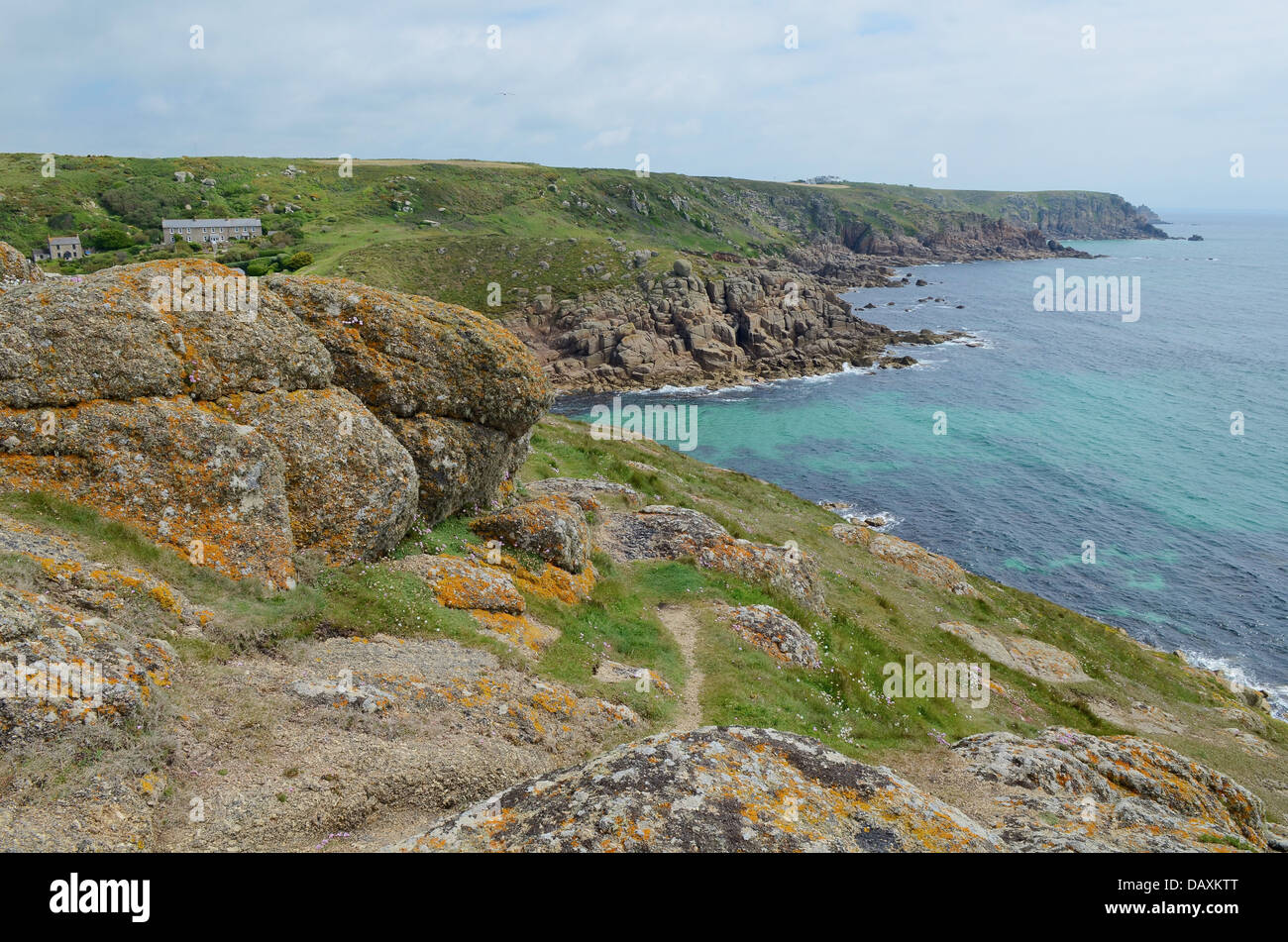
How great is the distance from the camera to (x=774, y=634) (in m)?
21.5

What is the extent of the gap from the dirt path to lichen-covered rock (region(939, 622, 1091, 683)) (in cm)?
1489

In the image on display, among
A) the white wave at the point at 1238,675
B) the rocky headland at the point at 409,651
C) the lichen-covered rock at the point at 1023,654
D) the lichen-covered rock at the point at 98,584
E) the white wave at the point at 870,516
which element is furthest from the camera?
the white wave at the point at 870,516

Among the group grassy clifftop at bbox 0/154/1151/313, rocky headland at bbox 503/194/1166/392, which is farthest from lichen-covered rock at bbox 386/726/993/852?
grassy clifftop at bbox 0/154/1151/313

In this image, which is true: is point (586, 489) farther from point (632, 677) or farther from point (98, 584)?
point (98, 584)

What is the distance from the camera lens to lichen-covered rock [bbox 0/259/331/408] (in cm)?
1336

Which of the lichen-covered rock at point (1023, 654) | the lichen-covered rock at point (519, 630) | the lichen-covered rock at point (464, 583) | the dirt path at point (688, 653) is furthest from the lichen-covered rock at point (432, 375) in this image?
the lichen-covered rock at point (1023, 654)

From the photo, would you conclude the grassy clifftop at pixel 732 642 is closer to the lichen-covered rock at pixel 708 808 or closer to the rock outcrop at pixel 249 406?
the rock outcrop at pixel 249 406

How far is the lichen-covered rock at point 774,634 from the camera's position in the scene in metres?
21.0

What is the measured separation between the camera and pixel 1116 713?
27.9 metres

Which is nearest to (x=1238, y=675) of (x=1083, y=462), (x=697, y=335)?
(x=1083, y=462)

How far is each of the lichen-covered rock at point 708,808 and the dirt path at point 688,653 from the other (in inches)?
227

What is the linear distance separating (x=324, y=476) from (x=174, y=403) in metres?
3.44
